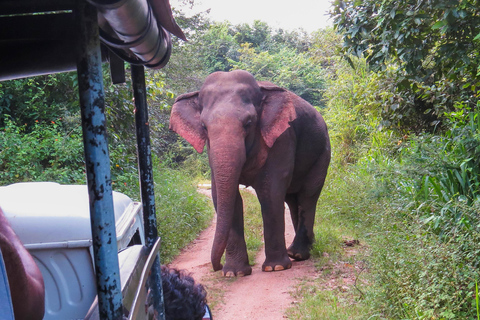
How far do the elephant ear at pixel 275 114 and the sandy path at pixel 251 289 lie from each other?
1.52 metres

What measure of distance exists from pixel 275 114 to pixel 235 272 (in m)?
1.90

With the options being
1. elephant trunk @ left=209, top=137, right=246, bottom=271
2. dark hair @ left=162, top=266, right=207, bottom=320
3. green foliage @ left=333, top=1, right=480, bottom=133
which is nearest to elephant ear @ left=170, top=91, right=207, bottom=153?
elephant trunk @ left=209, top=137, right=246, bottom=271

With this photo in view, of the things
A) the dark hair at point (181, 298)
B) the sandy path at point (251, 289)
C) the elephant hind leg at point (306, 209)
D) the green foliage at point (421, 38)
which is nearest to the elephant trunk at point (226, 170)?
the sandy path at point (251, 289)

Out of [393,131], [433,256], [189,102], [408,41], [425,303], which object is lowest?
[425,303]

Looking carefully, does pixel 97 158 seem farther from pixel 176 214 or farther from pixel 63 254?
pixel 176 214

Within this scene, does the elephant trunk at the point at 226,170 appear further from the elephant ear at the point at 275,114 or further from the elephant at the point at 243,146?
the elephant ear at the point at 275,114

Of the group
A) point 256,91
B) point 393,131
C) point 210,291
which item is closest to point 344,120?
point 393,131

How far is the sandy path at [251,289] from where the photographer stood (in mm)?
4698

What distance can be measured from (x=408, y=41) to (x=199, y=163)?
13.8 metres

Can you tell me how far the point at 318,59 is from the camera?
1625cm

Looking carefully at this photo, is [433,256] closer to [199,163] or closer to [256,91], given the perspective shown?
[256,91]

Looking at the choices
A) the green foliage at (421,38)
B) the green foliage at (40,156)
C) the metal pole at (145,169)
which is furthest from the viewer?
the green foliage at (40,156)

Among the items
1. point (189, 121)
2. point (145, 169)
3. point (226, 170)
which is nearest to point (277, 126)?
point (226, 170)

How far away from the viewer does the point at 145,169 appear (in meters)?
2.37
